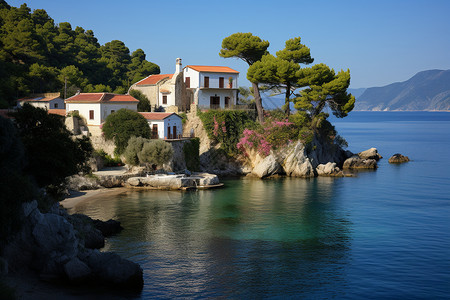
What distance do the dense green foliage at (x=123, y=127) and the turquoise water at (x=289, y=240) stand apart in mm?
8122

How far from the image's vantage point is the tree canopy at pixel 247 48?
58938 millimetres

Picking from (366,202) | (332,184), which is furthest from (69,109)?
(366,202)

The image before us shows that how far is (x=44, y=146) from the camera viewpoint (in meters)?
25.1

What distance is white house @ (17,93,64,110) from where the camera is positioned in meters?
55.9

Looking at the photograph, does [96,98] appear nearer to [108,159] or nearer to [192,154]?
[108,159]

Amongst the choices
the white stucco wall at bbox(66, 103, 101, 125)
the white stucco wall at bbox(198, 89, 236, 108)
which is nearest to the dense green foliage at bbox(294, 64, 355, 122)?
the white stucco wall at bbox(198, 89, 236, 108)

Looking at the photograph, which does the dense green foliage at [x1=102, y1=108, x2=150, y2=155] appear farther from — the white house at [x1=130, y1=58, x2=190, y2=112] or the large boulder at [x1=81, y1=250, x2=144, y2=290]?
the large boulder at [x1=81, y1=250, x2=144, y2=290]

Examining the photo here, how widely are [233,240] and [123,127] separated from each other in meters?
24.2

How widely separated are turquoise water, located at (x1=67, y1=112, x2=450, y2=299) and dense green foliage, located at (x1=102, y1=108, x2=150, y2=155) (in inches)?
320

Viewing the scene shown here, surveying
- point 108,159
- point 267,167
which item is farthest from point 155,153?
point 267,167

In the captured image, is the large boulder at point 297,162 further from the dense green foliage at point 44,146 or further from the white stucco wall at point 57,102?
the dense green foliage at point 44,146

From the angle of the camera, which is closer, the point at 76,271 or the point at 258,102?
the point at 76,271

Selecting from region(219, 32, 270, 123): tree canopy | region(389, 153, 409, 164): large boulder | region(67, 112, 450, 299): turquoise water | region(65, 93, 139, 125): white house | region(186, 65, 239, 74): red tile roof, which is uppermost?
region(219, 32, 270, 123): tree canopy

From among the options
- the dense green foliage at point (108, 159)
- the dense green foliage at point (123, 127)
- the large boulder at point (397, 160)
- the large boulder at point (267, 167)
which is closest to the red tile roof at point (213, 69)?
the large boulder at point (267, 167)
